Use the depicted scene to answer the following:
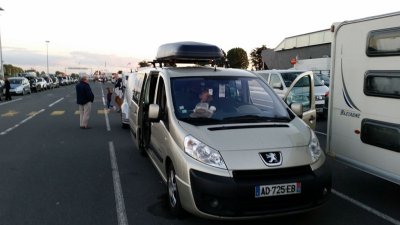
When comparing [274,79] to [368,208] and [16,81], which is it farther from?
[16,81]

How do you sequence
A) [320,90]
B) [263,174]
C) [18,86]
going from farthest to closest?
[18,86] < [320,90] < [263,174]

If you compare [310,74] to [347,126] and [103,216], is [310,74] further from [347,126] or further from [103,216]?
[103,216]

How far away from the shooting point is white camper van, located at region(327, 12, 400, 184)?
16.5 feet

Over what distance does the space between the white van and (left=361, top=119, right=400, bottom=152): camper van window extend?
37.1 inches

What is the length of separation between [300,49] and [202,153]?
47.3m

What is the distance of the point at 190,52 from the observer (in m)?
7.33

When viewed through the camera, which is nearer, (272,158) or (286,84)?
(272,158)

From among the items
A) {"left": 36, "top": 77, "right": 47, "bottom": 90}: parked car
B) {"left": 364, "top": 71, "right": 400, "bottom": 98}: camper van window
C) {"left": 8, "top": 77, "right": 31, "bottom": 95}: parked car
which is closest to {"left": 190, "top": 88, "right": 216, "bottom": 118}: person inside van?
{"left": 364, "top": 71, "right": 400, "bottom": 98}: camper van window

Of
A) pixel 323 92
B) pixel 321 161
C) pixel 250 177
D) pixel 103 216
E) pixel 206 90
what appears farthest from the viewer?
pixel 323 92

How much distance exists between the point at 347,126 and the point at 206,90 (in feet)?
7.01

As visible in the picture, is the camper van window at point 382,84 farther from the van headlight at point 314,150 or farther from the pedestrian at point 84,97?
the pedestrian at point 84,97

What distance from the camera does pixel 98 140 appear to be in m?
10.6

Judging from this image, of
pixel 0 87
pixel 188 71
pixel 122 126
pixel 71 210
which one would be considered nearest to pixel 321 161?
pixel 188 71

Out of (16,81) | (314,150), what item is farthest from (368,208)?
(16,81)
